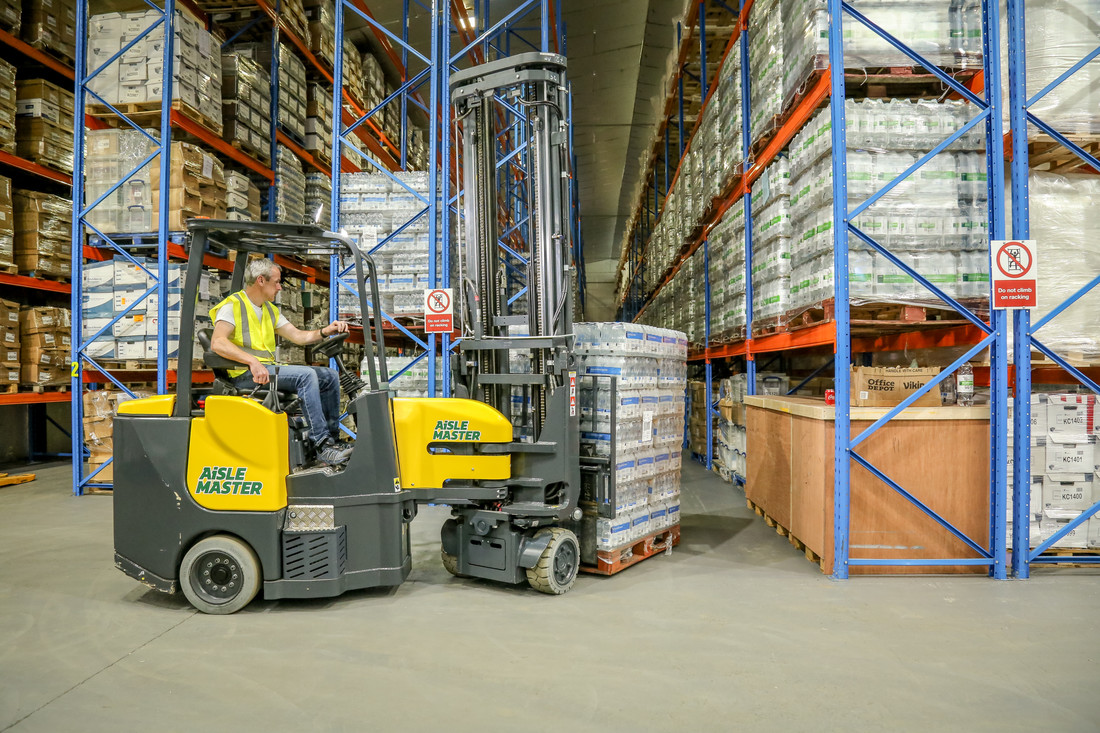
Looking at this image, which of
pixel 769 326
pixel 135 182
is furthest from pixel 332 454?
pixel 135 182

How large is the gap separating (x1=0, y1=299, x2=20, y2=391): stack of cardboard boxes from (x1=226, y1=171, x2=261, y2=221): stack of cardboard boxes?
3098mm

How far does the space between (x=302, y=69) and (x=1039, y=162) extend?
1050 cm

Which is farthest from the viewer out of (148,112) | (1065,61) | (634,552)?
(148,112)

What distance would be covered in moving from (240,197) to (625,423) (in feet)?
22.7

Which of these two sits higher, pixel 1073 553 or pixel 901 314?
pixel 901 314

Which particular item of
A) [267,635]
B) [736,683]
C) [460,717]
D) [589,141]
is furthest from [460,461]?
[589,141]

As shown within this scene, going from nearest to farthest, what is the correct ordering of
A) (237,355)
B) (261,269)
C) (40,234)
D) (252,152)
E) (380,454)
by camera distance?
(237,355)
(380,454)
(261,269)
(40,234)
(252,152)

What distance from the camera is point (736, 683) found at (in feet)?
9.75

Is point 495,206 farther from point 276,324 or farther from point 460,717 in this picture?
point 460,717

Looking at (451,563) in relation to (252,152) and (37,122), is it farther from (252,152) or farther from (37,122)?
(37,122)

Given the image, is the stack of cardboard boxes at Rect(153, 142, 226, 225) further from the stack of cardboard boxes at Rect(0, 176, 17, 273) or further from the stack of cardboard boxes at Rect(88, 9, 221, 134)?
the stack of cardboard boxes at Rect(0, 176, 17, 273)

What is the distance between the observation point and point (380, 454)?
13.4 feet

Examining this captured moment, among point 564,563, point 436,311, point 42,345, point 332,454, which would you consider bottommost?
point 564,563

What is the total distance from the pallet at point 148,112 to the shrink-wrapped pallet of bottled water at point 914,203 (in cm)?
732
